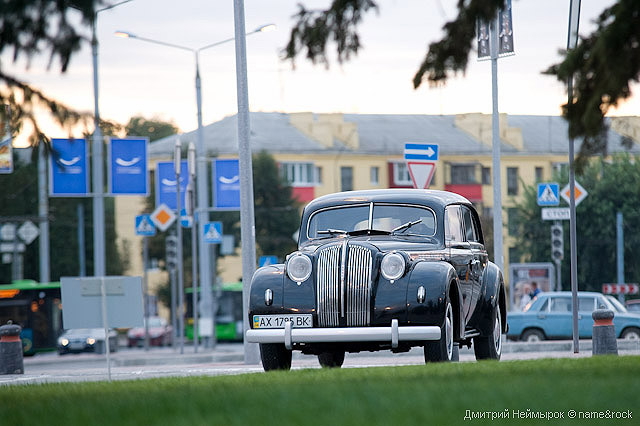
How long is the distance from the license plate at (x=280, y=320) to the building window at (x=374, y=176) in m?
79.2

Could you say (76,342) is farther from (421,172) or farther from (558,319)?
(421,172)

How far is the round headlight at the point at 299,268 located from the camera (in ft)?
49.4

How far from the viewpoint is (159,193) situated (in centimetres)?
4172

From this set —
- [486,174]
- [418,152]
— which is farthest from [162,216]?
[486,174]

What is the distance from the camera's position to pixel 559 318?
3375 centimetres

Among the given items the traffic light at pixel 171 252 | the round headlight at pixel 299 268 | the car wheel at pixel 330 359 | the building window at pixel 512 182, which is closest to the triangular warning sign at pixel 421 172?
the car wheel at pixel 330 359

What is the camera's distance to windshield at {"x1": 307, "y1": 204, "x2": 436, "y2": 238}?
1627 centimetres

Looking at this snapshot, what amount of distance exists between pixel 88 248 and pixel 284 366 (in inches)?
2576

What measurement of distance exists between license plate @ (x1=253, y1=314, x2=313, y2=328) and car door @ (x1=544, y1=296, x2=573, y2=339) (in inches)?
766

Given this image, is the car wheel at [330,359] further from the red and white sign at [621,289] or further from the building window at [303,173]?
the building window at [303,173]

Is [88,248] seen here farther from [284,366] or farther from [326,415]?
[326,415]

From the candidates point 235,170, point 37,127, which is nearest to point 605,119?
point 37,127

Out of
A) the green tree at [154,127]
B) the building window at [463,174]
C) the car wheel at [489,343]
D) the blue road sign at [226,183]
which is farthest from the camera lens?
the green tree at [154,127]

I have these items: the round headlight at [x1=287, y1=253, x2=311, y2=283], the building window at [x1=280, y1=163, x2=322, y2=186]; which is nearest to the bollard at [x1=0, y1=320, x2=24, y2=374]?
the round headlight at [x1=287, y1=253, x2=311, y2=283]
